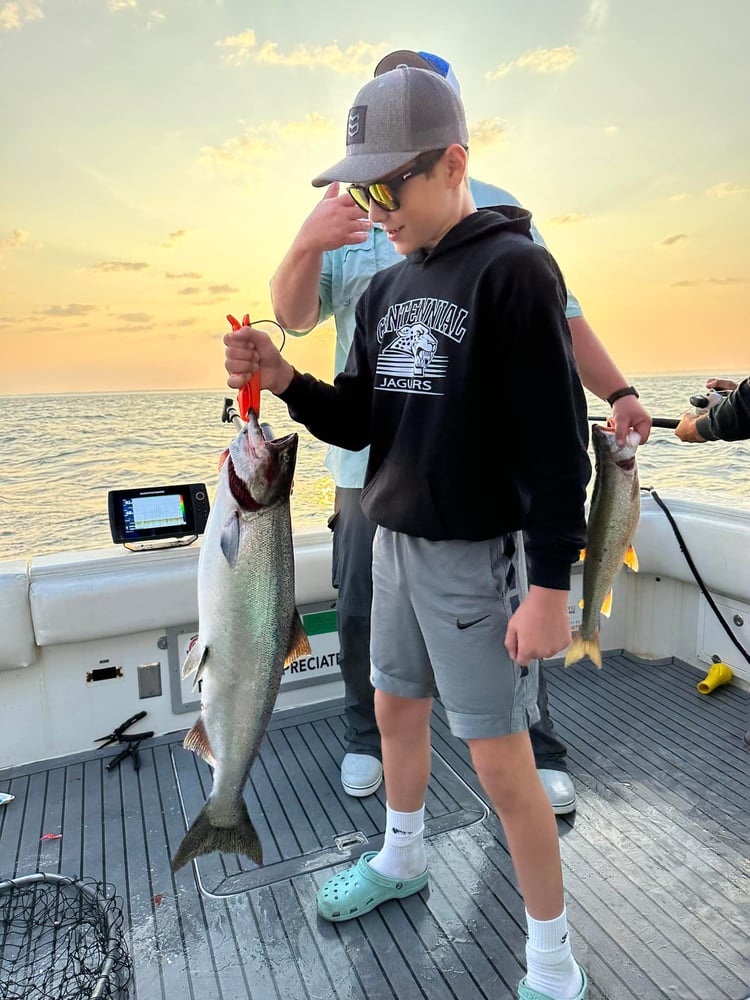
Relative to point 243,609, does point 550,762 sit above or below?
below

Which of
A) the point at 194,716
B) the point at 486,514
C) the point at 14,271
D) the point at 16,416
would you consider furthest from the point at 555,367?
the point at 16,416

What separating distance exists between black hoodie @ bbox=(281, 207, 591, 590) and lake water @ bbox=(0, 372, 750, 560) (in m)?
8.10

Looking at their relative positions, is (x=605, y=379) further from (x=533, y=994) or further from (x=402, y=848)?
(x=533, y=994)

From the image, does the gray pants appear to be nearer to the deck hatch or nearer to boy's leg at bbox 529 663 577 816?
boy's leg at bbox 529 663 577 816

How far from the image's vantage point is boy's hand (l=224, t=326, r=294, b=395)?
57.7 inches

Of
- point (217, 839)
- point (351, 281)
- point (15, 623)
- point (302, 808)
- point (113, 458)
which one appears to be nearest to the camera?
point (217, 839)

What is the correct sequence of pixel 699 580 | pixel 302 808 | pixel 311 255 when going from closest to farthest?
pixel 311 255, pixel 302 808, pixel 699 580

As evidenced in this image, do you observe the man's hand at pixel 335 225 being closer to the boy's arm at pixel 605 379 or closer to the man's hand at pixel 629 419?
the boy's arm at pixel 605 379

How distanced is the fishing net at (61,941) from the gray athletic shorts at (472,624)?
1178mm

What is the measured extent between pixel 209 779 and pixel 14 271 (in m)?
13.5

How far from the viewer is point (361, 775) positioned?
265 centimetres

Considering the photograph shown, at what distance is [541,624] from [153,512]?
218cm

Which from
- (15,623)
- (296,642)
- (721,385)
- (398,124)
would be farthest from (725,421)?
(15,623)

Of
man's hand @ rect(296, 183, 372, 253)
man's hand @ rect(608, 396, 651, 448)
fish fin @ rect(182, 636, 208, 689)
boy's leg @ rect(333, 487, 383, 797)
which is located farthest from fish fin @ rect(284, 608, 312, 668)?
man's hand @ rect(608, 396, 651, 448)
